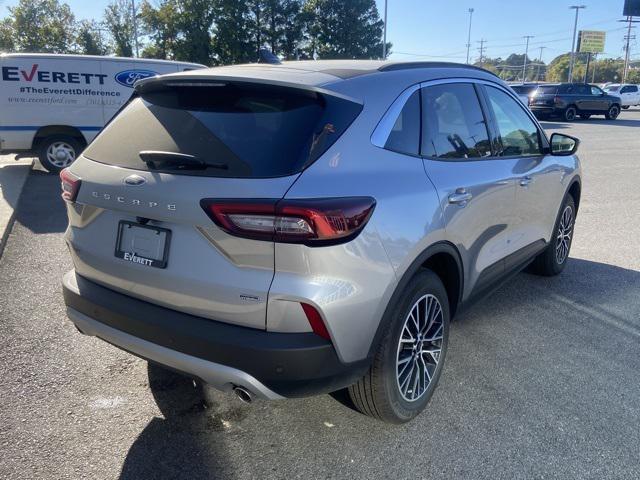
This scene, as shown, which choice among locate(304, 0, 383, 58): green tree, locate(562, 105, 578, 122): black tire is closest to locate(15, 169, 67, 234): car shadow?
locate(562, 105, 578, 122): black tire

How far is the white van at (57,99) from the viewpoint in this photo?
32.8ft

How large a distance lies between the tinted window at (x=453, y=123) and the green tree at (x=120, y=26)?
5254 cm

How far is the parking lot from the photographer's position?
2.56m

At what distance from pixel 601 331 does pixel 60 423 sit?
12.0 ft

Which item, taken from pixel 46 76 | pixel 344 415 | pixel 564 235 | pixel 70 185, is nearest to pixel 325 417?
pixel 344 415

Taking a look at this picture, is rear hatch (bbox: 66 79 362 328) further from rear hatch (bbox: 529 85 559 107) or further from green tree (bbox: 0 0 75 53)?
green tree (bbox: 0 0 75 53)

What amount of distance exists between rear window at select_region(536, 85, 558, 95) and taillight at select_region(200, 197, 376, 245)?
92.3ft

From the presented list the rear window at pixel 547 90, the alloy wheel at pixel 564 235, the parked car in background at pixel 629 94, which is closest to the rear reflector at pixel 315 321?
the alloy wheel at pixel 564 235

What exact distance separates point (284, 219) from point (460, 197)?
127 cm

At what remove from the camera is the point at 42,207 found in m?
7.82

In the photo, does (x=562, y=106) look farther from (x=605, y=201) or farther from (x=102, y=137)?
(x=102, y=137)

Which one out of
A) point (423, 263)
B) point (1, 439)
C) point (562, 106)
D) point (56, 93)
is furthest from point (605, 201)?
point (562, 106)

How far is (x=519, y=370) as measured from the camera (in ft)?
11.3

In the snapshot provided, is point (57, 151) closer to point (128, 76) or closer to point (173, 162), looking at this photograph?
point (128, 76)
